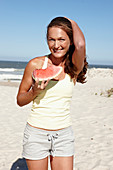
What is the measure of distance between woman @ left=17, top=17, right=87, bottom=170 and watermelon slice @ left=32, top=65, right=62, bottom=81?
0.07 metres

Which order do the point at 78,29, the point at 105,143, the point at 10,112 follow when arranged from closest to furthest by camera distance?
the point at 78,29 → the point at 105,143 → the point at 10,112

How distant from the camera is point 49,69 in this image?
6.96 ft

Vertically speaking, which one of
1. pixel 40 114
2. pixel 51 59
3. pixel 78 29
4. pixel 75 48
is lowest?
pixel 40 114

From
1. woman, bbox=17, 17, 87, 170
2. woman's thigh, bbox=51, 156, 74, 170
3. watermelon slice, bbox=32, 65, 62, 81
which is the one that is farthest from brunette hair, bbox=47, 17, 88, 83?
woman's thigh, bbox=51, 156, 74, 170

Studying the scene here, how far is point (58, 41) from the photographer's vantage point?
214cm

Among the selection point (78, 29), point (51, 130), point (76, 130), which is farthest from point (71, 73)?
point (76, 130)

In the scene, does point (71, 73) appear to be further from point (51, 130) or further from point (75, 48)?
point (51, 130)

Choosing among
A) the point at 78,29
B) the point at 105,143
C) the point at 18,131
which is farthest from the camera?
the point at 18,131

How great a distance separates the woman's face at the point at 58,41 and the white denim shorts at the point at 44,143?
2.62ft

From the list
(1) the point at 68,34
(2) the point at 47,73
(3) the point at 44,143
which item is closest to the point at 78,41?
(1) the point at 68,34

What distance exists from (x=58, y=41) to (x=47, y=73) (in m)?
0.36

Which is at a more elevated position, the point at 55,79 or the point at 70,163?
the point at 55,79

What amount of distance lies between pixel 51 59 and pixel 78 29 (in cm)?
42

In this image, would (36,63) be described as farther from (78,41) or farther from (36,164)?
(36,164)
